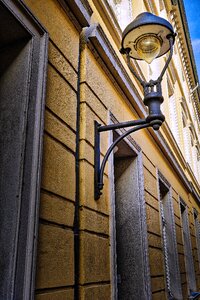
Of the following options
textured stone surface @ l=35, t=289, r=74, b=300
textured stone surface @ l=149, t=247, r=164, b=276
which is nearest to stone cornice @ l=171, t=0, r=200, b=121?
textured stone surface @ l=149, t=247, r=164, b=276

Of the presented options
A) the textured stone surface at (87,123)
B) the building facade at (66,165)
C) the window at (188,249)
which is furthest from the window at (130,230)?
the window at (188,249)

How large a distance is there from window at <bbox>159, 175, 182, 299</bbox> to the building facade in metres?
1.84

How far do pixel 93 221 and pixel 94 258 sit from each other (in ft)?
0.95

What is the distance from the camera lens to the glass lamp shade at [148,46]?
10.2ft

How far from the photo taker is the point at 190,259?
9039 millimetres

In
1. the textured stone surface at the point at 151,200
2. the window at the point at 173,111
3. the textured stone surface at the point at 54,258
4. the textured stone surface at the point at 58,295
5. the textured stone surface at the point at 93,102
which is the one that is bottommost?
the textured stone surface at the point at 58,295

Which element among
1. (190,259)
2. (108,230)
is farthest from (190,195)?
(108,230)

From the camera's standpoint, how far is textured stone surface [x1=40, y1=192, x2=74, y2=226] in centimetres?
218

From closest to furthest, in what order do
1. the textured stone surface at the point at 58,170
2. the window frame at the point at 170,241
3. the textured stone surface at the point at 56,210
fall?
the textured stone surface at the point at 56,210 < the textured stone surface at the point at 58,170 < the window frame at the point at 170,241

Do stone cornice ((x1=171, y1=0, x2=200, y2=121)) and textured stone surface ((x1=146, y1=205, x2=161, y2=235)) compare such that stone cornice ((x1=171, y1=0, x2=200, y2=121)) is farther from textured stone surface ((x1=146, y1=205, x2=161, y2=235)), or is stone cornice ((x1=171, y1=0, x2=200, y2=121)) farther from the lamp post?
the lamp post

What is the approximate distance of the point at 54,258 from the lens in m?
2.20

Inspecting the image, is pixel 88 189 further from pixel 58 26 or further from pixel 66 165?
pixel 58 26

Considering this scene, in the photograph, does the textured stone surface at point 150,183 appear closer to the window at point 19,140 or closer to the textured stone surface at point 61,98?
the textured stone surface at point 61,98

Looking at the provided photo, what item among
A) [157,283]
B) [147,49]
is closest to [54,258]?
[147,49]
